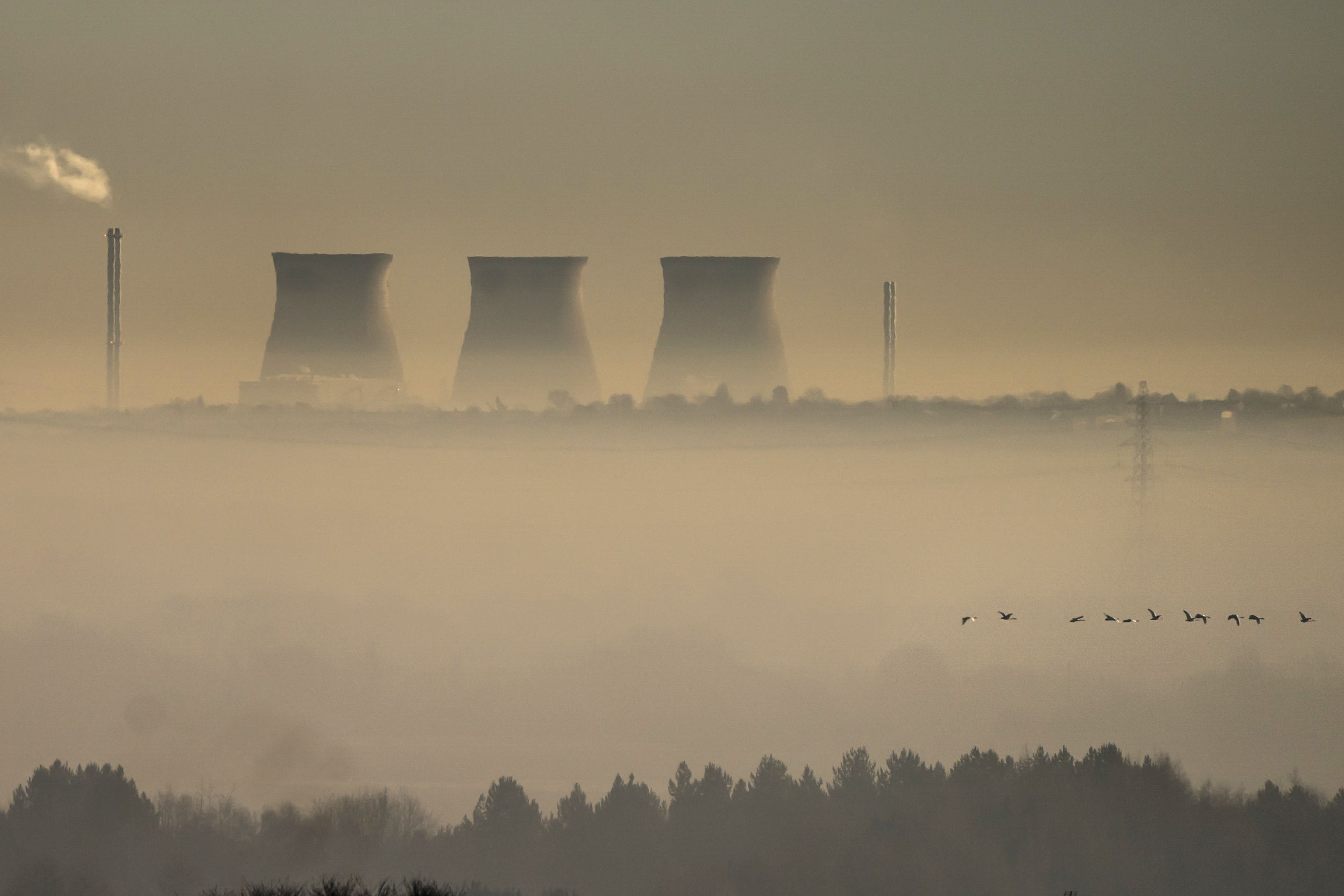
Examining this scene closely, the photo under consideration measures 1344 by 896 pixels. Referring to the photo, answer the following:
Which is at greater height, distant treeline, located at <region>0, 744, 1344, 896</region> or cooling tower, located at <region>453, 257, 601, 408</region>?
cooling tower, located at <region>453, 257, 601, 408</region>

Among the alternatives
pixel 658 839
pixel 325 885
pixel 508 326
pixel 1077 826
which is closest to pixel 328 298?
pixel 508 326

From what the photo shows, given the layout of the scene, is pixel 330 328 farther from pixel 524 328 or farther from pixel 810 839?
pixel 810 839

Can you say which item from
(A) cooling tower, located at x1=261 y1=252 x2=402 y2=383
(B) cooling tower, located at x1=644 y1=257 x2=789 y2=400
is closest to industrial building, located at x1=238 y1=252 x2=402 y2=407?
(A) cooling tower, located at x1=261 y1=252 x2=402 y2=383

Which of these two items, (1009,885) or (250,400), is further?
(1009,885)

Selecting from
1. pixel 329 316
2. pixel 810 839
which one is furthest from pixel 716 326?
pixel 810 839

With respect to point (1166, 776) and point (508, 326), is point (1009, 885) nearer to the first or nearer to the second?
point (1166, 776)

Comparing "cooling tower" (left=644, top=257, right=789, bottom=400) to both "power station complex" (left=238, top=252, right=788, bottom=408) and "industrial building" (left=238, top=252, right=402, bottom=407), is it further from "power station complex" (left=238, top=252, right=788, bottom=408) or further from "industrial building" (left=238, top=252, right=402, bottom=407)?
"industrial building" (left=238, top=252, right=402, bottom=407)
